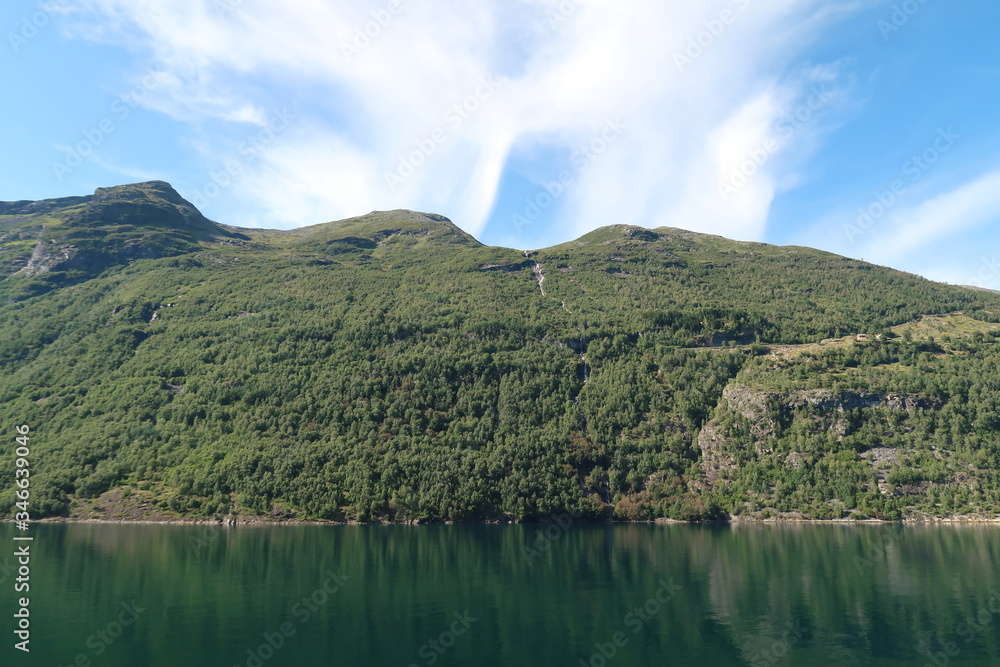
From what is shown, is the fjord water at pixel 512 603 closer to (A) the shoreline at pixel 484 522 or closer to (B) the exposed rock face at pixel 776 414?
(A) the shoreline at pixel 484 522

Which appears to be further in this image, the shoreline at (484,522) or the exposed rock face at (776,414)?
the exposed rock face at (776,414)

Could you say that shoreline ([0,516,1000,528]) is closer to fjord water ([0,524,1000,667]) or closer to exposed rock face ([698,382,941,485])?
exposed rock face ([698,382,941,485])

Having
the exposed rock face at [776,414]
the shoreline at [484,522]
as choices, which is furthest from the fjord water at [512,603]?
the exposed rock face at [776,414]

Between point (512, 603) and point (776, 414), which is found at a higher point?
point (776, 414)

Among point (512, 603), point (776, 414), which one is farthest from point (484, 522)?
point (776, 414)

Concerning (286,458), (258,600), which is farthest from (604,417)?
(258,600)

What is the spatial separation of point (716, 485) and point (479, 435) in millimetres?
74238

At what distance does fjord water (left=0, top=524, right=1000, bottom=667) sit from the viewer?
1676 inches

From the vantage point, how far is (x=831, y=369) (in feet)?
627

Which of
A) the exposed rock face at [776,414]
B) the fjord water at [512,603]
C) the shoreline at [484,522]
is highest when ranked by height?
the exposed rock face at [776,414]

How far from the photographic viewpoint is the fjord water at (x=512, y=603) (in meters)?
42.6

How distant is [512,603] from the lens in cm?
5856

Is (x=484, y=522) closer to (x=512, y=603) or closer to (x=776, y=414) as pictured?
(x=512, y=603)

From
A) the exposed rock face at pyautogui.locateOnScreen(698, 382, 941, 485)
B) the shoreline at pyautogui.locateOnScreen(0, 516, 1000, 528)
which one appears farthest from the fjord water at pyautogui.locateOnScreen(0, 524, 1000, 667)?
the exposed rock face at pyautogui.locateOnScreen(698, 382, 941, 485)
